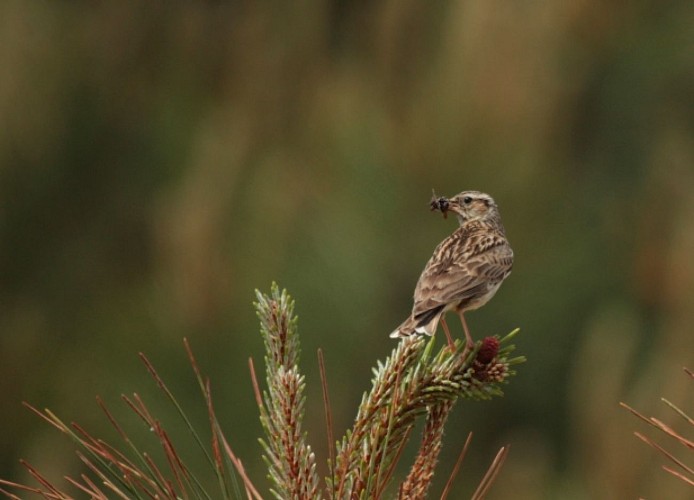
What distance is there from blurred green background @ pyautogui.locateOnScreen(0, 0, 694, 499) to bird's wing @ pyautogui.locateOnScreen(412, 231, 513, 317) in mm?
866

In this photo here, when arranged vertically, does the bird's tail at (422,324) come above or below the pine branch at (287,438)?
below

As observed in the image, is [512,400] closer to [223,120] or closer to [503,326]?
[503,326]

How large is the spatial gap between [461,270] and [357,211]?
199 centimetres

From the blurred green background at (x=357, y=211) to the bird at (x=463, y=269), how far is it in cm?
74

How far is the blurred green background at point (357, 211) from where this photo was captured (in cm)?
414

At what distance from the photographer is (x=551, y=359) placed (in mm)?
4680

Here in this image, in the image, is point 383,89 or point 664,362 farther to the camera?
point 383,89

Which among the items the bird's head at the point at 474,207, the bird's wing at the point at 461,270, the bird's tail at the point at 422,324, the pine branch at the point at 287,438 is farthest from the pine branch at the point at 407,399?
the bird's head at the point at 474,207

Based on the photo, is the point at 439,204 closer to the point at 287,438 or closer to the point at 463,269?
the point at 463,269

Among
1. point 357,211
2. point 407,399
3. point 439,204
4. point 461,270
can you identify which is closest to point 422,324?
point 461,270

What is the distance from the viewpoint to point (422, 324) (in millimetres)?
2104

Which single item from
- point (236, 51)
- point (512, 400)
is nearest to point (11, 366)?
point (512, 400)

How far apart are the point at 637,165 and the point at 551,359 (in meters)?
1.59

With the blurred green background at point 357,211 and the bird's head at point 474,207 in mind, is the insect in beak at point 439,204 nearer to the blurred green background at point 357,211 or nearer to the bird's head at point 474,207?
the bird's head at point 474,207
